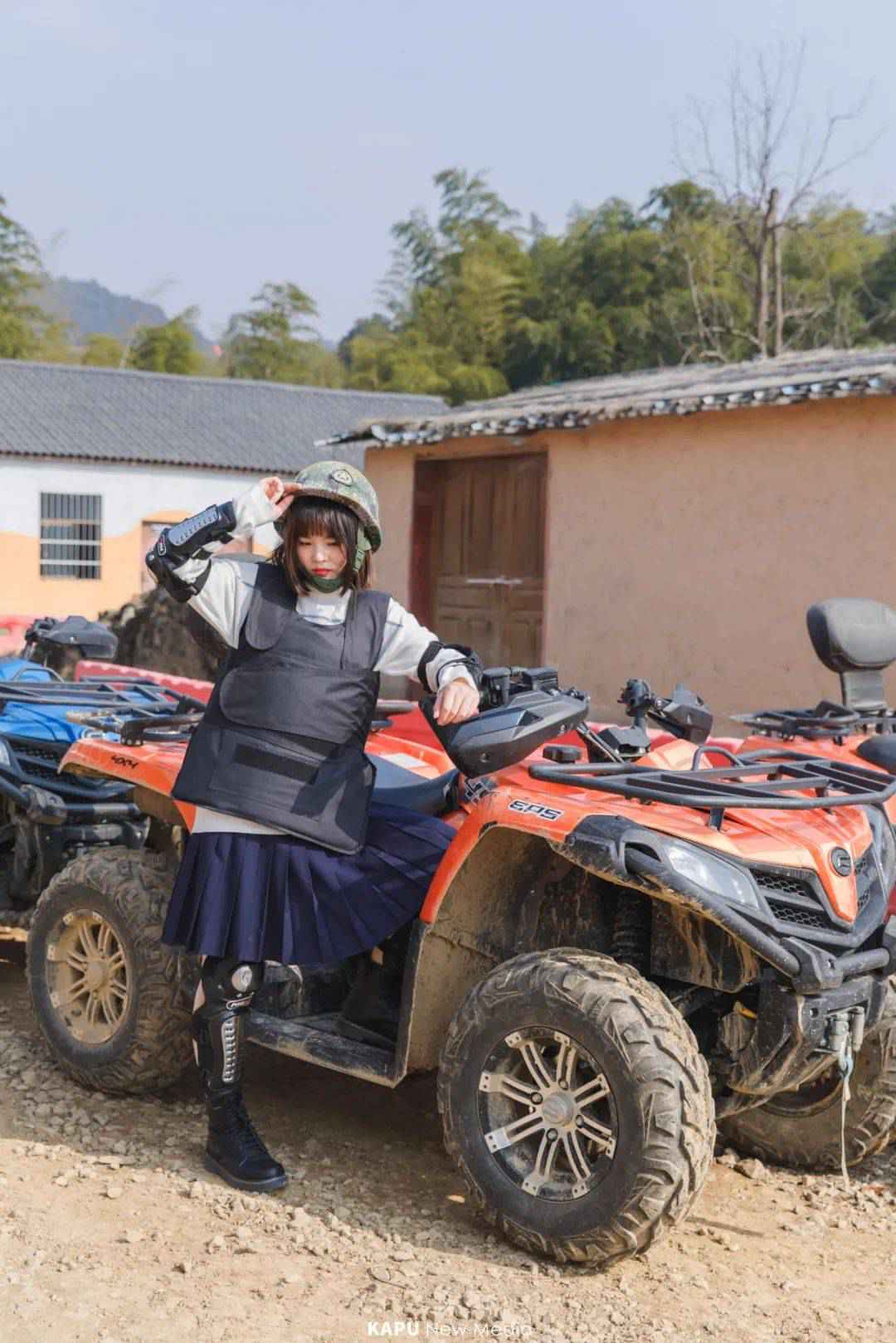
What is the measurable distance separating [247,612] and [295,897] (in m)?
0.76

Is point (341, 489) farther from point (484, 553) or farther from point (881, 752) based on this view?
point (484, 553)

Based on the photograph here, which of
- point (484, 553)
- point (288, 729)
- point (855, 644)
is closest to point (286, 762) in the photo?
point (288, 729)

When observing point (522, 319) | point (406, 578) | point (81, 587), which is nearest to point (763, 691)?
point (406, 578)

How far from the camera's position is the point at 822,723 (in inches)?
242

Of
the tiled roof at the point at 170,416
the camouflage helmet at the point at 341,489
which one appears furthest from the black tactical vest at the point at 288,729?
the tiled roof at the point at 170,416

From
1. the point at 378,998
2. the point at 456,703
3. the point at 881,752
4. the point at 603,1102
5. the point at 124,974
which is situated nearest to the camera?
the point at 603,1102

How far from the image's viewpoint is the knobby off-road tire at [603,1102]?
357cm

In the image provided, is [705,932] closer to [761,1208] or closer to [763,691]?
[761,1208]

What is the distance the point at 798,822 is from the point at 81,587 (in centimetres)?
3069

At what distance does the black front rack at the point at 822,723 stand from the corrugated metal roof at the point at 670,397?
4.10 m

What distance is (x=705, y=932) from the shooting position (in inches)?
154

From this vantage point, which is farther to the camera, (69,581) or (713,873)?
(69,581)

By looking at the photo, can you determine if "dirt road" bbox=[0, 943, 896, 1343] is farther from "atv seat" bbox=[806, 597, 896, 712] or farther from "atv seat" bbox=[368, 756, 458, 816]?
"atv seat" bbox=[806, 597, 896, 712]

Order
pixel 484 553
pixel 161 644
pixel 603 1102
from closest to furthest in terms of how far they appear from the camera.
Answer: pixel 603 1102 → pixel 484 553 → pixel 161 644
